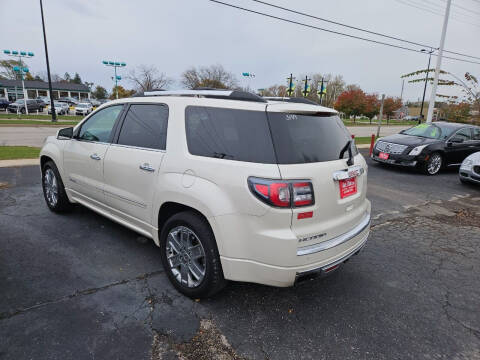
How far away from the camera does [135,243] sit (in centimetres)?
387

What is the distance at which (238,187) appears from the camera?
2.27m

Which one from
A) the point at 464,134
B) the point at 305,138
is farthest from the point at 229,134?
the point at 464,134

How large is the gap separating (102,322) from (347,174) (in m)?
2.34

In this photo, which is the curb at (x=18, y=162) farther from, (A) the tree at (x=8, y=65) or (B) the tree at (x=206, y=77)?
(A) the tree at (x=8, y=65)

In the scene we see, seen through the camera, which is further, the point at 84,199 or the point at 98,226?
the point at 98,226

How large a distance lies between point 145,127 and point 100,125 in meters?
1.01

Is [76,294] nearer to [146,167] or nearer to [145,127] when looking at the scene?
[146,167]

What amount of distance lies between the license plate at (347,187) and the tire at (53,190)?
387cm

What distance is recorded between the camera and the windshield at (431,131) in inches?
378

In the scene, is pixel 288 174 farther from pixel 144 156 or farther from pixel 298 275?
pixel 144 156

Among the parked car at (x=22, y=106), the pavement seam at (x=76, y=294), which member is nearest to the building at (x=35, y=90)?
the parked car at (x=22, y=106)

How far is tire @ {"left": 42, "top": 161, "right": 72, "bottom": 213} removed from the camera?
4.49 metres

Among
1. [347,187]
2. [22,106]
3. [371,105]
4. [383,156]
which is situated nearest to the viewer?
[347,187]

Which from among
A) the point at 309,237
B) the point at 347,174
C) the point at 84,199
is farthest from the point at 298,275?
the point at 84,199
